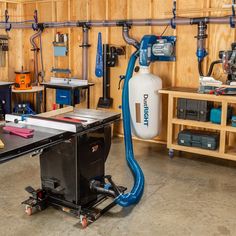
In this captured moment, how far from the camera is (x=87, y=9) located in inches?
211

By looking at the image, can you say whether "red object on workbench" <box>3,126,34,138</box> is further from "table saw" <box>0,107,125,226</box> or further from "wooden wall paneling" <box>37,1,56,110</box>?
"wooden wall paneling" <box>37,1,56,110</box>

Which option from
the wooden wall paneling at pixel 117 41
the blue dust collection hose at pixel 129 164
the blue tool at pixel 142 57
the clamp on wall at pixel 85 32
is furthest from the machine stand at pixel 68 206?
the clamp on wall at pixel 85 32

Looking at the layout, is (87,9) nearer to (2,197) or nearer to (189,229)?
(2,197)

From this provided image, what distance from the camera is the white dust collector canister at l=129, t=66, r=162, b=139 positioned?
14.0 feet

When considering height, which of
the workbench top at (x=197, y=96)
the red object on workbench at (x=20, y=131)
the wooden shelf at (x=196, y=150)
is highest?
the workbench top at (x=197, y=96)

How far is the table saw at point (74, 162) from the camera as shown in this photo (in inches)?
101

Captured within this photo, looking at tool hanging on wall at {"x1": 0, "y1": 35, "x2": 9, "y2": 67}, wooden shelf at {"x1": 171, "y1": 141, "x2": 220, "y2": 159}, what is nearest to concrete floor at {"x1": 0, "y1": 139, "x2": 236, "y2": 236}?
wooden shelf at {"x1": 171, "y1": 141, "x2": 220, "y2": 159}

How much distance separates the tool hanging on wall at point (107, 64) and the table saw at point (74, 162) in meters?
2.06

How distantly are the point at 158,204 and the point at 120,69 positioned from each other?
2556 millimetres

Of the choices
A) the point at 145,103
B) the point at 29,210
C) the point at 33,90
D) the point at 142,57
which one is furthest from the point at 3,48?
the point at 29,210

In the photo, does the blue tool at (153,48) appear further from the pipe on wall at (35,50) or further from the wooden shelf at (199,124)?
the pipe on wall at (35,50)

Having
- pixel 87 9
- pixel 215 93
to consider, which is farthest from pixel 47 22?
pixel 215 93

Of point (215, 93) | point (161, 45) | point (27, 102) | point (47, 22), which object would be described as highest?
point (47, 22)

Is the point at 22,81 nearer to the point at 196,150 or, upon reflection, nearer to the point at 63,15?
the point at 63,15
